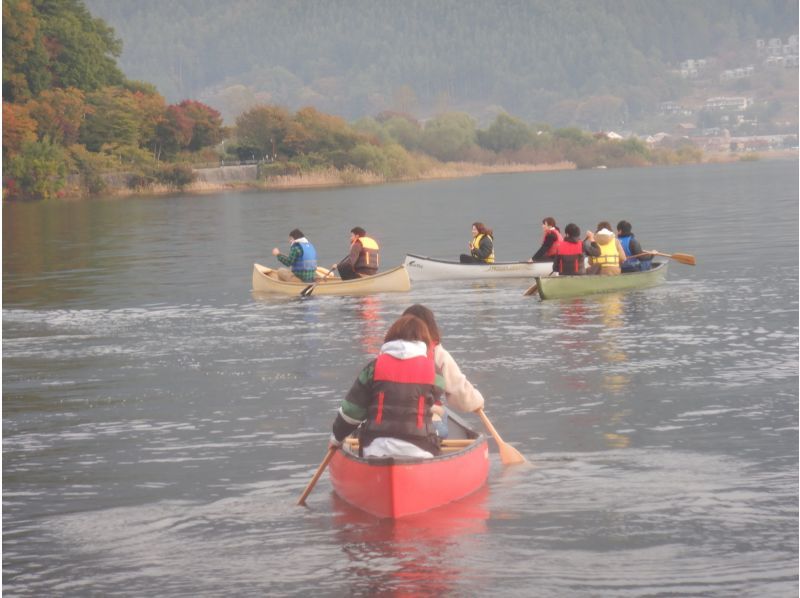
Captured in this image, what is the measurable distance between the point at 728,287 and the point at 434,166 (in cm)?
13151

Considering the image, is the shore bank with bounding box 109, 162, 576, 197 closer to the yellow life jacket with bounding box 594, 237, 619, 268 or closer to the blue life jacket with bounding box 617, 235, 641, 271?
the blue life jacket with bounding box 617, 235, 641, 271

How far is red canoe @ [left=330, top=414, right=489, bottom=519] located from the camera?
1158 centimetres

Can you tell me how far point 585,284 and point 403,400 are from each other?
18067 mm

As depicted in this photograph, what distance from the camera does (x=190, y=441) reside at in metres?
15.9

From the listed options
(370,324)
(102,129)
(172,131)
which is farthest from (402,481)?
(172,131)

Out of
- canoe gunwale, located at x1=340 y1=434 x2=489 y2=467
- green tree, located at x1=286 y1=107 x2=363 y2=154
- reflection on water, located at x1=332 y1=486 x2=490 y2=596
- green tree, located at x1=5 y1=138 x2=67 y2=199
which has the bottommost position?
reflection on water, located at x1=332 y1=486 x2=490 y2=596

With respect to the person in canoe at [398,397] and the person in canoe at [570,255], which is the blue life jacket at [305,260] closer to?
the person in canoe at [570,255]

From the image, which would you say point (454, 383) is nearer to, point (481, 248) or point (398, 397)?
point (398, 397)

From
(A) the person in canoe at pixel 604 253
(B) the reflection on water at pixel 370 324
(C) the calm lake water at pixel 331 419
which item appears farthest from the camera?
(A) the person in canoe at pixel 604 253

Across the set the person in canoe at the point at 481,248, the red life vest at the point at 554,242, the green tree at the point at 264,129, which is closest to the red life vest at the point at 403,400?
the red life vest at the point at 554,242

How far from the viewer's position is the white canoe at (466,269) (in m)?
33.7

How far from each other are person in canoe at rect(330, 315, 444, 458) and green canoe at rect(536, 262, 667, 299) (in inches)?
Answer: 678

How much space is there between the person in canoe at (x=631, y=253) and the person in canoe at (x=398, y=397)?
1936 cm

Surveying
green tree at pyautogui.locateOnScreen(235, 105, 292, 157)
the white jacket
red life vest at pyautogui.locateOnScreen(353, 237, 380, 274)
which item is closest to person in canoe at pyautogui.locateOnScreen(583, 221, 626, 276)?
red life vest at pyautogui.locateOnScreen(353, 237, 380, 274)
